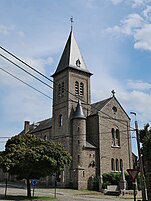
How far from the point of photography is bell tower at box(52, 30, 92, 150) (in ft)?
168

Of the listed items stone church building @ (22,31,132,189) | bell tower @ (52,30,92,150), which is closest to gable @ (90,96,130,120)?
stone church building @ (22,31,132,189)

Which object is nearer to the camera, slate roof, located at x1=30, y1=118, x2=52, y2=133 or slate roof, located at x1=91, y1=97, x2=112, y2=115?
slate roof, located at x1=91, y1=97, x2=112, y2=115

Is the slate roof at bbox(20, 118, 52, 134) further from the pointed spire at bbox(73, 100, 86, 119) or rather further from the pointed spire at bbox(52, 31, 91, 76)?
the pointed spire at bbox(52, 31, 91, 76)

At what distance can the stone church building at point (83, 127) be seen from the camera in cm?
4672

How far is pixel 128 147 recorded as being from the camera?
53875 mm

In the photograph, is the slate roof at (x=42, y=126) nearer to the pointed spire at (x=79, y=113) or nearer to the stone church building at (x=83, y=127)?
the stone church building at (x=83, y=127)

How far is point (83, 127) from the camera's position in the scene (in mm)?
48344

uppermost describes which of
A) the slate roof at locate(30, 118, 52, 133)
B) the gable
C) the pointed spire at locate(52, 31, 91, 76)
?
the pointed spire at locate(52, 31, 91, 76)

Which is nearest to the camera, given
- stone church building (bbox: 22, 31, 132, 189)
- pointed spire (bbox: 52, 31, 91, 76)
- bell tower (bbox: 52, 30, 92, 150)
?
stone church building (bbox: 22, 31, 132, 189)

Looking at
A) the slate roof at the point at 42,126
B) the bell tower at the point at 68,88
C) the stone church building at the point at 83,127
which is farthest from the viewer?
the slate roof at the point at 42,126

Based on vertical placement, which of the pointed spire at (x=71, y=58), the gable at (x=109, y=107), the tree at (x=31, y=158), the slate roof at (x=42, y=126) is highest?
the pointed spire at (x=71, y=58)

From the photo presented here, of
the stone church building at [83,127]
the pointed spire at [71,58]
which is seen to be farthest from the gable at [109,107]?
the pointed spire at [71,58]

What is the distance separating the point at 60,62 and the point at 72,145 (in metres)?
17.1

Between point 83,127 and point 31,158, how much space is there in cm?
2244
